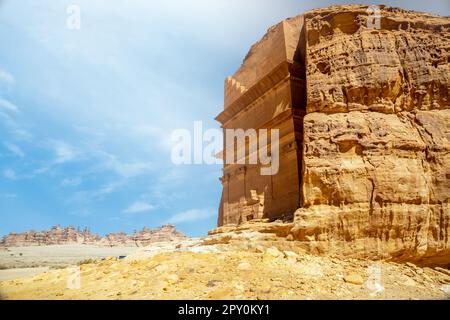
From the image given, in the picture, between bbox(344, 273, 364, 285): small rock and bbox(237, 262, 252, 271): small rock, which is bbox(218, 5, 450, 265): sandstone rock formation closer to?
bbox(344, 273, 364, 285): small rock

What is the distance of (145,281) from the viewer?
6.83 m

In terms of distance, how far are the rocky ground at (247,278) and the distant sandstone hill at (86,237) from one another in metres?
70.8

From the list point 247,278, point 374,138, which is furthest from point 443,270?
point 247,278

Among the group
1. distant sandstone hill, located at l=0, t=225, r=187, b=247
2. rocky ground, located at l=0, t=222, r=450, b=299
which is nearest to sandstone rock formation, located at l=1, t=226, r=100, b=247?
distant sandstone hill, located at l=0, t=225, r=187, b=247

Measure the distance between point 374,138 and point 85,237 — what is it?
297ft

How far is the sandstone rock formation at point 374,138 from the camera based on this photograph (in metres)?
8.52

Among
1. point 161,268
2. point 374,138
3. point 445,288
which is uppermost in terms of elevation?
point 374,138

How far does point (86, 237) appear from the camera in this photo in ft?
284

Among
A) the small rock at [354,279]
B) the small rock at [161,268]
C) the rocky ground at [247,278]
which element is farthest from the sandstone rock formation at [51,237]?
the small rock at [354,279]

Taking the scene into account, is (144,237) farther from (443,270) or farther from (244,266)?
(443,270)

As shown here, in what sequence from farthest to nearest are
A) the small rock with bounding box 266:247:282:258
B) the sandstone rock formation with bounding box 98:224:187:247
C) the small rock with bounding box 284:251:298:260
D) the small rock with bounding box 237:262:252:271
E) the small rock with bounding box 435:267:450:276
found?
the sandstone rock formation with bounding box 98:224:187:247
the small rock with bounding box 435:267:450:276
the small rock with bounding box 266:247:282:258
the small rock with bounding box 284:251:298:260
the small rock with bounding box 237:262:252:271

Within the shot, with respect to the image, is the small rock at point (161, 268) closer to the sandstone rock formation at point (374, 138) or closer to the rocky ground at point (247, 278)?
the rocky ground at point (247, 278)

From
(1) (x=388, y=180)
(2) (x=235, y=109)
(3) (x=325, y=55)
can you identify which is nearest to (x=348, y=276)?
(1) (x=388, y=180)

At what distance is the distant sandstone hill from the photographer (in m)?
78.2
